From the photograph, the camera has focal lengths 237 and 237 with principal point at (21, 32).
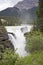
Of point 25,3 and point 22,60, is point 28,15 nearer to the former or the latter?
point 25,3

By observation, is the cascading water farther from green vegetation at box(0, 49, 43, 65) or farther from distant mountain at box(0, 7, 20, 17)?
distant mountain at box(0, 7, 20, 17)

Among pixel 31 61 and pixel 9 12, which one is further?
pixel 9 12

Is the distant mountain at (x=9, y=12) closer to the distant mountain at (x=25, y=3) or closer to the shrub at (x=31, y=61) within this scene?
the distant mountain at (x=25, y=3)

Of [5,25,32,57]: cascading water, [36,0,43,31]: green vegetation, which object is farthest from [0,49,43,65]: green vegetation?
[36,0,43,31]: green vegetation

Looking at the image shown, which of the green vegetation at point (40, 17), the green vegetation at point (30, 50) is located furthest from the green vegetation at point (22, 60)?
the green vegetation at point (40, 17)

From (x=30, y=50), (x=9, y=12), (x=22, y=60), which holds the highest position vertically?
(x=22, y=60)

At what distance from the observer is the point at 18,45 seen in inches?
754

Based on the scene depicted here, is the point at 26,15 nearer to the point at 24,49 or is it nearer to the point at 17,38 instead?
the point at 17,38

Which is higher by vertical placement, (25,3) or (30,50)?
(25,3)

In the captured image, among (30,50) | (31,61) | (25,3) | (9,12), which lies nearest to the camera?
(31,61)

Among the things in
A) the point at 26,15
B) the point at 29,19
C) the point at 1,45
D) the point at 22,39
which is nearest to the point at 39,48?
the point at 1,45

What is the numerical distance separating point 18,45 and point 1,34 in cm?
212

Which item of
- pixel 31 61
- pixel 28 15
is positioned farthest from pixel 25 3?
pixel 31 61

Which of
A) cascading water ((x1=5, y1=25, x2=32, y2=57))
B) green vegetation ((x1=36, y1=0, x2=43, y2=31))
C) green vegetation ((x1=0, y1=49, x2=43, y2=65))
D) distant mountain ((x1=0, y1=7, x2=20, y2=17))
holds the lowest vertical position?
cascading water ((x1=5, y1=25, x2=32, y2=57))
